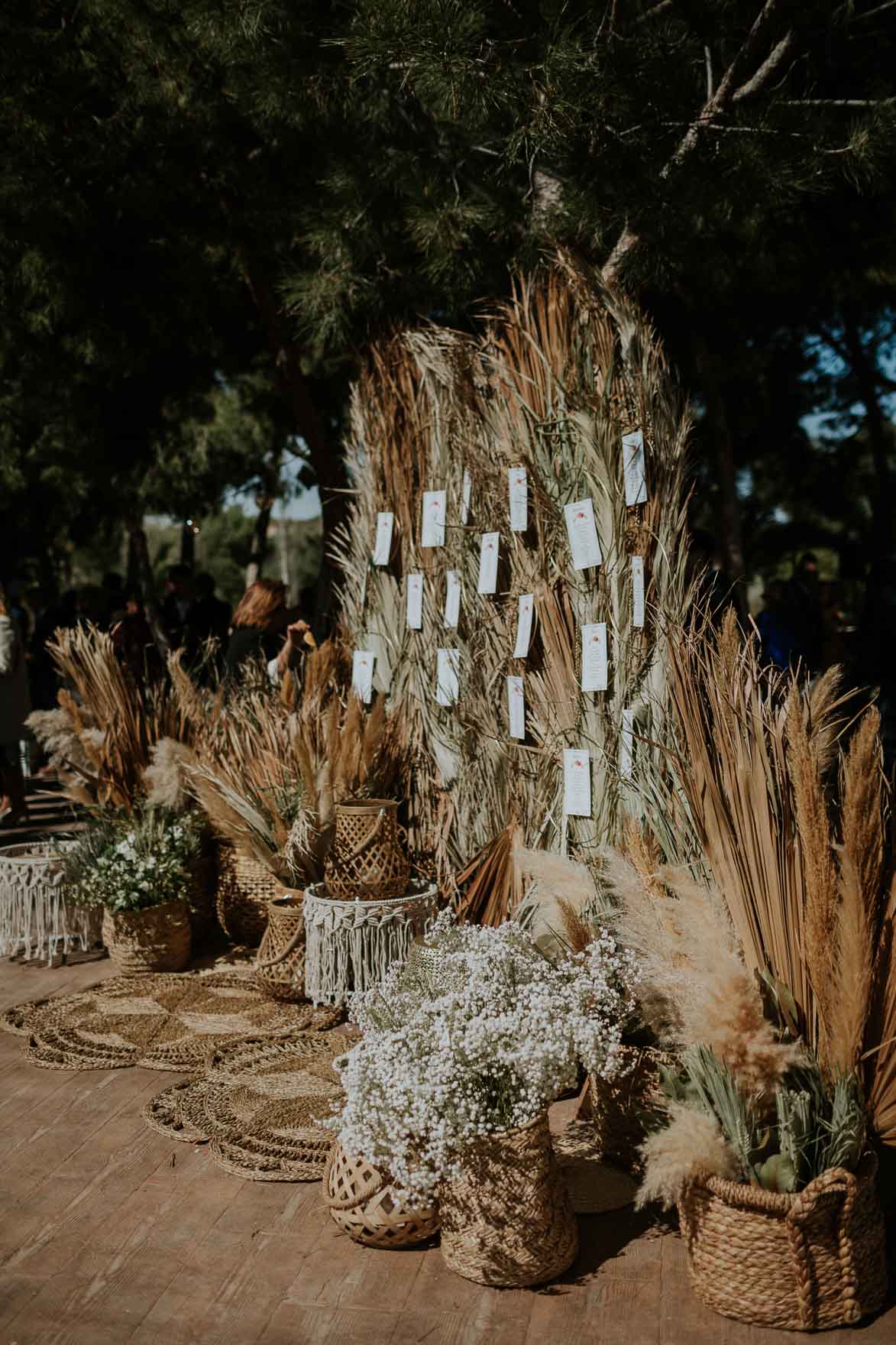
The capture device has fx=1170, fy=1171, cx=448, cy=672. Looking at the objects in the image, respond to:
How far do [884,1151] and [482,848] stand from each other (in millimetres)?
1591

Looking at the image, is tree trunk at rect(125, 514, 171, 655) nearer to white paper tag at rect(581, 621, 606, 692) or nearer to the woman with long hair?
the woman with long hair

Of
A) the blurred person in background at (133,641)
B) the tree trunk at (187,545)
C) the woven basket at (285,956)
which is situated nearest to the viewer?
the woven basket at (285,956)

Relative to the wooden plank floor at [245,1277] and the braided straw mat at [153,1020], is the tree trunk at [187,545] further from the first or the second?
the wooden plank floor at [245,1277]

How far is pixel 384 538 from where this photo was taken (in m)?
4.20

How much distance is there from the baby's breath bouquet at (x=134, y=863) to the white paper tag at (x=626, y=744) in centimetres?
167

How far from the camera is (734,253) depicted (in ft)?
18.9

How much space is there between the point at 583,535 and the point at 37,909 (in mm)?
2290

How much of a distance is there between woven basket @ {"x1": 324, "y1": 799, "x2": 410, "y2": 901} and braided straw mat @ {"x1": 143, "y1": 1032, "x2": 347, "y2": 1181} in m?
0.41

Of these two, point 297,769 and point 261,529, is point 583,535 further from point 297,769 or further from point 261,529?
point 261,529

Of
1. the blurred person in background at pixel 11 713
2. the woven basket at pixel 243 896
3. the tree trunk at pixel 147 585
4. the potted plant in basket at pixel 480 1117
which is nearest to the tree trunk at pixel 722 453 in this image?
the tree trunk at pixel 147 585

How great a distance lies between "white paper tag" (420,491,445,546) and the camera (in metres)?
3.90

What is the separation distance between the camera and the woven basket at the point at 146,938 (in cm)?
382

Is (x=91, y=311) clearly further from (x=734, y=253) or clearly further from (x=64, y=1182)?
(x=64, y=1182)

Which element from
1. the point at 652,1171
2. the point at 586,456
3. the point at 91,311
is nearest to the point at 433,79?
the point at 586,456
